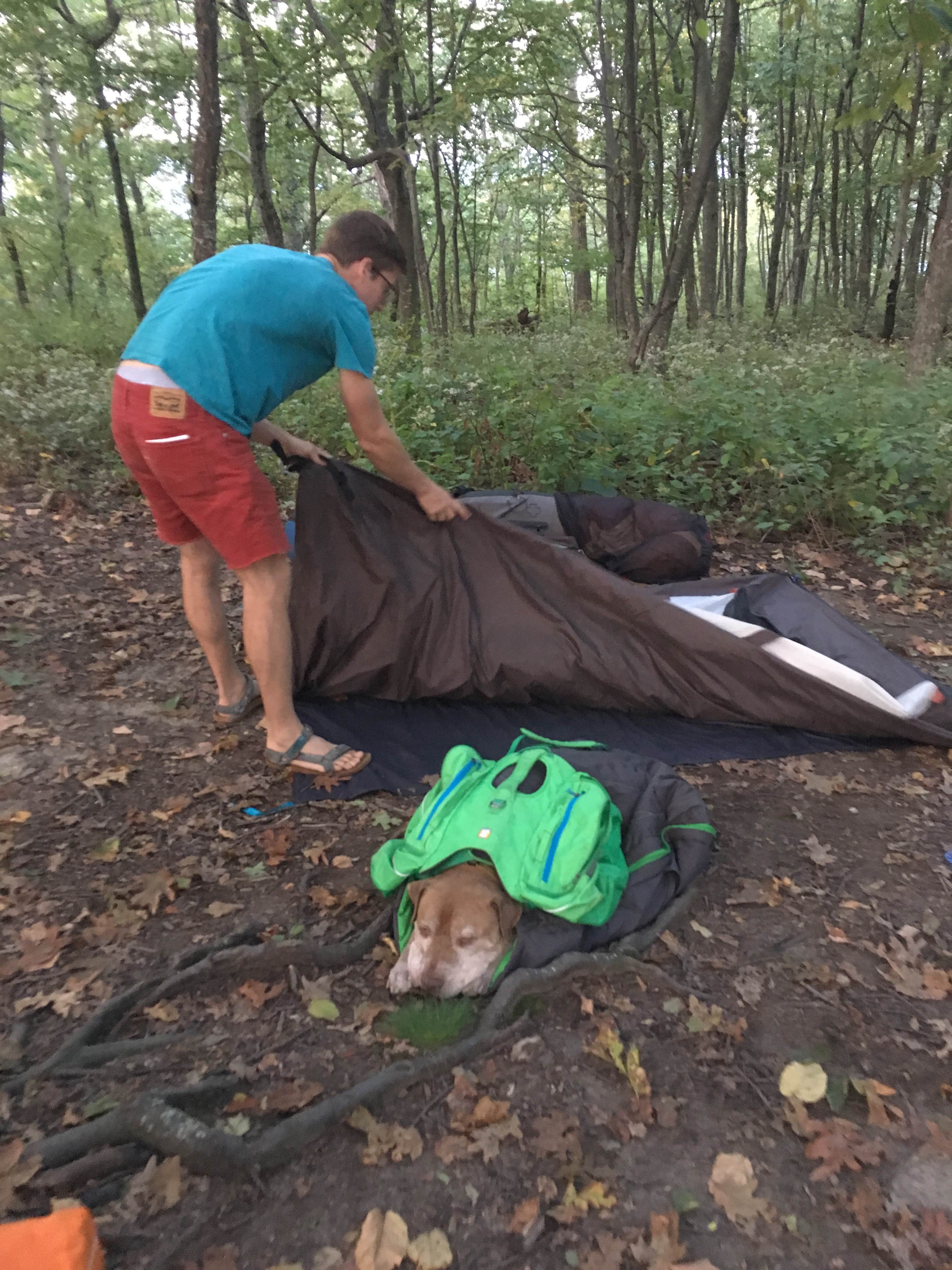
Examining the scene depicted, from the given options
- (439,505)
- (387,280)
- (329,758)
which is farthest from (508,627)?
(387,280)

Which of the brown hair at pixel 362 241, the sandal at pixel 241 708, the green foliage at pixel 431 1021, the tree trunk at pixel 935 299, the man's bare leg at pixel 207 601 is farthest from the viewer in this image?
the tree trunk at pixel 935 299

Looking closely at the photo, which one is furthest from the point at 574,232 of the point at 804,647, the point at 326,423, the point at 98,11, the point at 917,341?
the point at 804,647

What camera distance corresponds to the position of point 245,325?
255 cm

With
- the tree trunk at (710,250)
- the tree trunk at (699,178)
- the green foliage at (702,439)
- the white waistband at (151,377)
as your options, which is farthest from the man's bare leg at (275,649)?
the tree trunk at (710,250)

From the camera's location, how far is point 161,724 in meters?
3.33

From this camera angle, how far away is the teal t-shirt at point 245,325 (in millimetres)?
2525

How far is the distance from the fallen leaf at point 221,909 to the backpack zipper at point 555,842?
908 millimetres

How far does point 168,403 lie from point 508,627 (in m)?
1.57

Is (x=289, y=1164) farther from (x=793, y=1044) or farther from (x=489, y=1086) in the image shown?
(x=793, y=1044)

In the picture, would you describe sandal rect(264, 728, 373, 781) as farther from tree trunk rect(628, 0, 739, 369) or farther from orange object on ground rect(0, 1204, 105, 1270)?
tree trunk rect(628, 0, 739, 369)

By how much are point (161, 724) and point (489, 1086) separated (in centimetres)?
220

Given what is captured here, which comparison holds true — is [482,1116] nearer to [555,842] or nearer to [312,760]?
[555,842]

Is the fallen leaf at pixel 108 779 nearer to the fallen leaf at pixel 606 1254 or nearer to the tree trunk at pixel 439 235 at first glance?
the fallen leaf at pixel 606 1254

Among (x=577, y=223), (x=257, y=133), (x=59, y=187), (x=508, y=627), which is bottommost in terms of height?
(x=508, y=627)
